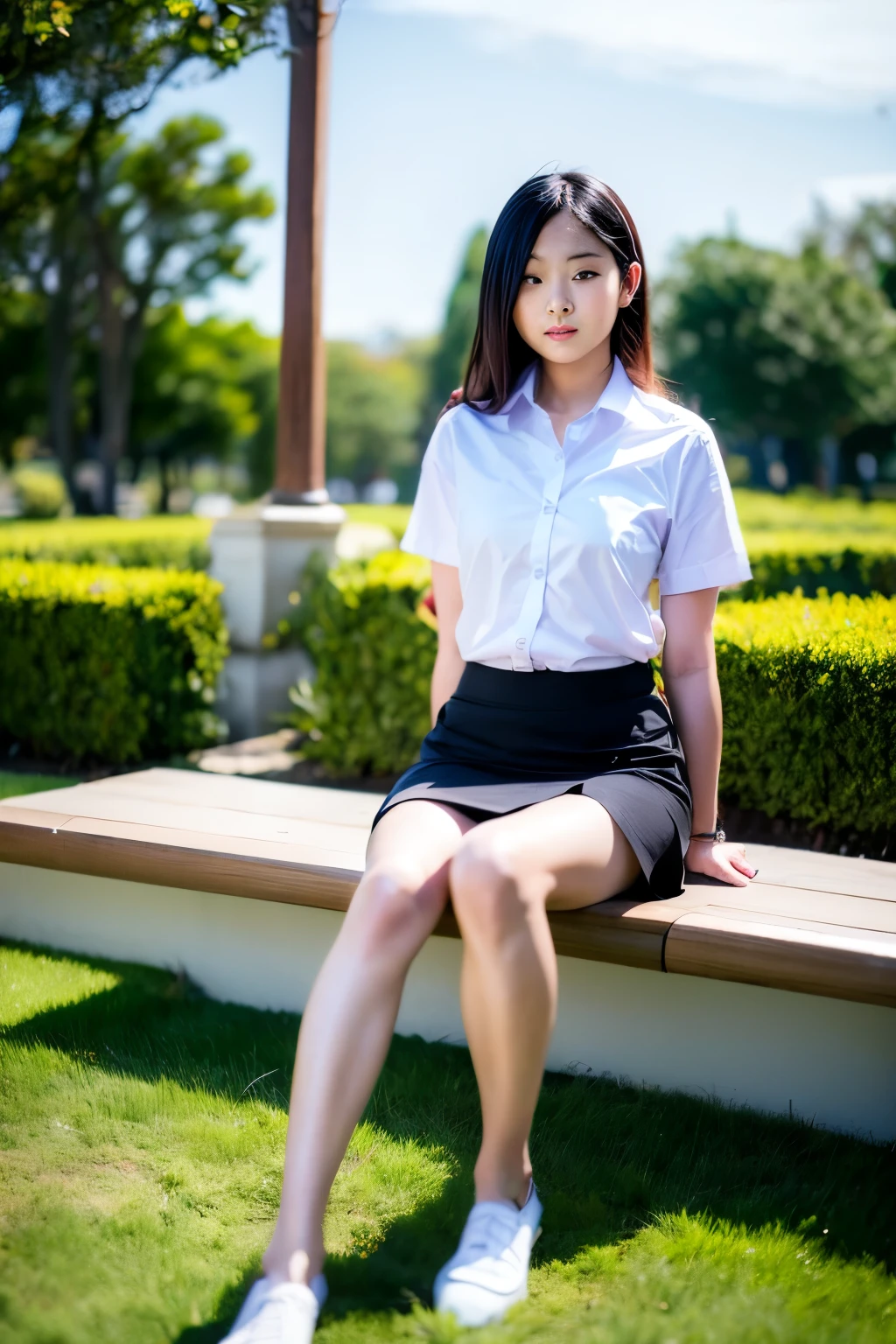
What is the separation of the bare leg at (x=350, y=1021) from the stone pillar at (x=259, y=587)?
125 inches

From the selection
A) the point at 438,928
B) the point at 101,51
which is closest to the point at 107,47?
the point at 101,51

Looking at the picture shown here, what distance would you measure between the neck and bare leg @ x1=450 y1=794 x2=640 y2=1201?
94 centimetres

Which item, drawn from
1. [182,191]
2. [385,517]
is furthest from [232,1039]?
[182,191]

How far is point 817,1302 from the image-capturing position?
1737 mm

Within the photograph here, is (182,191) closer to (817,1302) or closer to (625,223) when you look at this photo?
(625,223)

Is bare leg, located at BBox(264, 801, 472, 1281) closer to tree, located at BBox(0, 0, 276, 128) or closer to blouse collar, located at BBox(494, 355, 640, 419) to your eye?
blouse collar, located at BBox(494, 355, 640, 419)

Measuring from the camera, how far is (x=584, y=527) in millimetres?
2152

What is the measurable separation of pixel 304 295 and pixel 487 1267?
4283mm

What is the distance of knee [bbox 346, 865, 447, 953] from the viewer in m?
1.84

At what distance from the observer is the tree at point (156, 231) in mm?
17453

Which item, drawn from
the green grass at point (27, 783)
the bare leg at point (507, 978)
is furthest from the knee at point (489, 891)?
the green grass at point (27, 783)

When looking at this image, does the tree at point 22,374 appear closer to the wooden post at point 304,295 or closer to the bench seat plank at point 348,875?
the wooden post at point 304,295

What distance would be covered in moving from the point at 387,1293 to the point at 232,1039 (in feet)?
3.04

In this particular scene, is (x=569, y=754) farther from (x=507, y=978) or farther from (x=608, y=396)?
(x=608, y=396)
